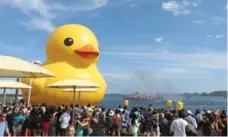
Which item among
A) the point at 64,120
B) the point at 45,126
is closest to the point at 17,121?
the point at 45,126

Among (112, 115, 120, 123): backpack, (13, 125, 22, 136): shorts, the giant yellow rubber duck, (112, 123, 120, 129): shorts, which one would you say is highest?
the giant yellow rubber duck

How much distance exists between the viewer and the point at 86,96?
774 inches

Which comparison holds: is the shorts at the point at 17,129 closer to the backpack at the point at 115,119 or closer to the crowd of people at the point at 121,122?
the crowd of people at the point at 121,122

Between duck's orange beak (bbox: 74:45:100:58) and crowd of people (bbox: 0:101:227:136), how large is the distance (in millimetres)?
6037

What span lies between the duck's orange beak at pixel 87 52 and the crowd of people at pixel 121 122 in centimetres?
604

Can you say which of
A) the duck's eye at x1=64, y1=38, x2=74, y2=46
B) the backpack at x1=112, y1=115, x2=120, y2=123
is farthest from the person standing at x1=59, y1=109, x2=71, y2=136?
the duck's eye at x1=64, y1=38, x2=74, y2=46

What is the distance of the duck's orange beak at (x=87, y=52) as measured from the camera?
19.2 meters

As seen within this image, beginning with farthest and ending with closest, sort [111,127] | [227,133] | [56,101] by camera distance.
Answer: [56,101], [111,127], [227,133]

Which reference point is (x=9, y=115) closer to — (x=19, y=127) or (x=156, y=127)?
(x=19, y=127)

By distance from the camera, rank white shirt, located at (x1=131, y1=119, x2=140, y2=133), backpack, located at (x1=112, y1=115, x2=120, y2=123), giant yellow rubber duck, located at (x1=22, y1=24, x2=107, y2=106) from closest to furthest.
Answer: white shirt, located at (x1=131, y1=119, x2=140, y2=133) → backpack, located at (x1=112, y1=115, x2=120, y2=123) → giant yellow rubber duck, located at (x1=22, y1=24, x2=107, y2=106)

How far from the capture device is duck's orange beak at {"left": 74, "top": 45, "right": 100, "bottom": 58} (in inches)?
756

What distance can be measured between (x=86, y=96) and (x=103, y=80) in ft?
5.63

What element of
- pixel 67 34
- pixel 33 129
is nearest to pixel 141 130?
pixel 33 129

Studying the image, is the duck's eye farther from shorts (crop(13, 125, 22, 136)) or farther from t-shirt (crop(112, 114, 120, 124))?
shorts (crop(13, 125, 22, 136))
